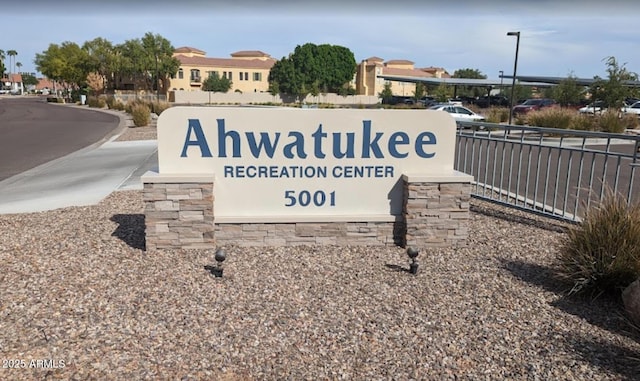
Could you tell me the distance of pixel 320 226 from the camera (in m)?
6.00

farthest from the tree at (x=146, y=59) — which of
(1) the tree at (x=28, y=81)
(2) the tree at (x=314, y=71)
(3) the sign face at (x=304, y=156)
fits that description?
(1) the tree at (x=28, y=81)

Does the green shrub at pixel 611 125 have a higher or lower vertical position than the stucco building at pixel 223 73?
lower

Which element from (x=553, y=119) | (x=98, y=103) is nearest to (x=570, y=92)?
(x=553, y=119)

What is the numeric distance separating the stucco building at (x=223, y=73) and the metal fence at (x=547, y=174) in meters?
74.7

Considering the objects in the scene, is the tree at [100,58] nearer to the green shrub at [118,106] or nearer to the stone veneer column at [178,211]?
the green shrub at [118,106]

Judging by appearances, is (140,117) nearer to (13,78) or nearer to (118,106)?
(118,106)

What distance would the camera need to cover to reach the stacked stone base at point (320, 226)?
5.58 m

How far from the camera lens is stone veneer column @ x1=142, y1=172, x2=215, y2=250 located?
18.1ft

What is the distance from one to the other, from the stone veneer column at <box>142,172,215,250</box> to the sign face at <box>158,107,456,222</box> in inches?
8.8

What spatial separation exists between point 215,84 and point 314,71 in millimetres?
16640

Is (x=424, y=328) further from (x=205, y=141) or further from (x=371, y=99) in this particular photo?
(x=371, y=99)

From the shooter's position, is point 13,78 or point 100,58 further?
point 13,78

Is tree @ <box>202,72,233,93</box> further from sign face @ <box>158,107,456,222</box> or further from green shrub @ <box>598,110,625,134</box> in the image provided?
sign face @ <box>158,107,456,222</box>

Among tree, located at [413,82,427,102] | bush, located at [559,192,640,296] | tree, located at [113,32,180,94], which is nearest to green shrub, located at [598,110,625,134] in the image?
bush, located at [559,192,640,296]
